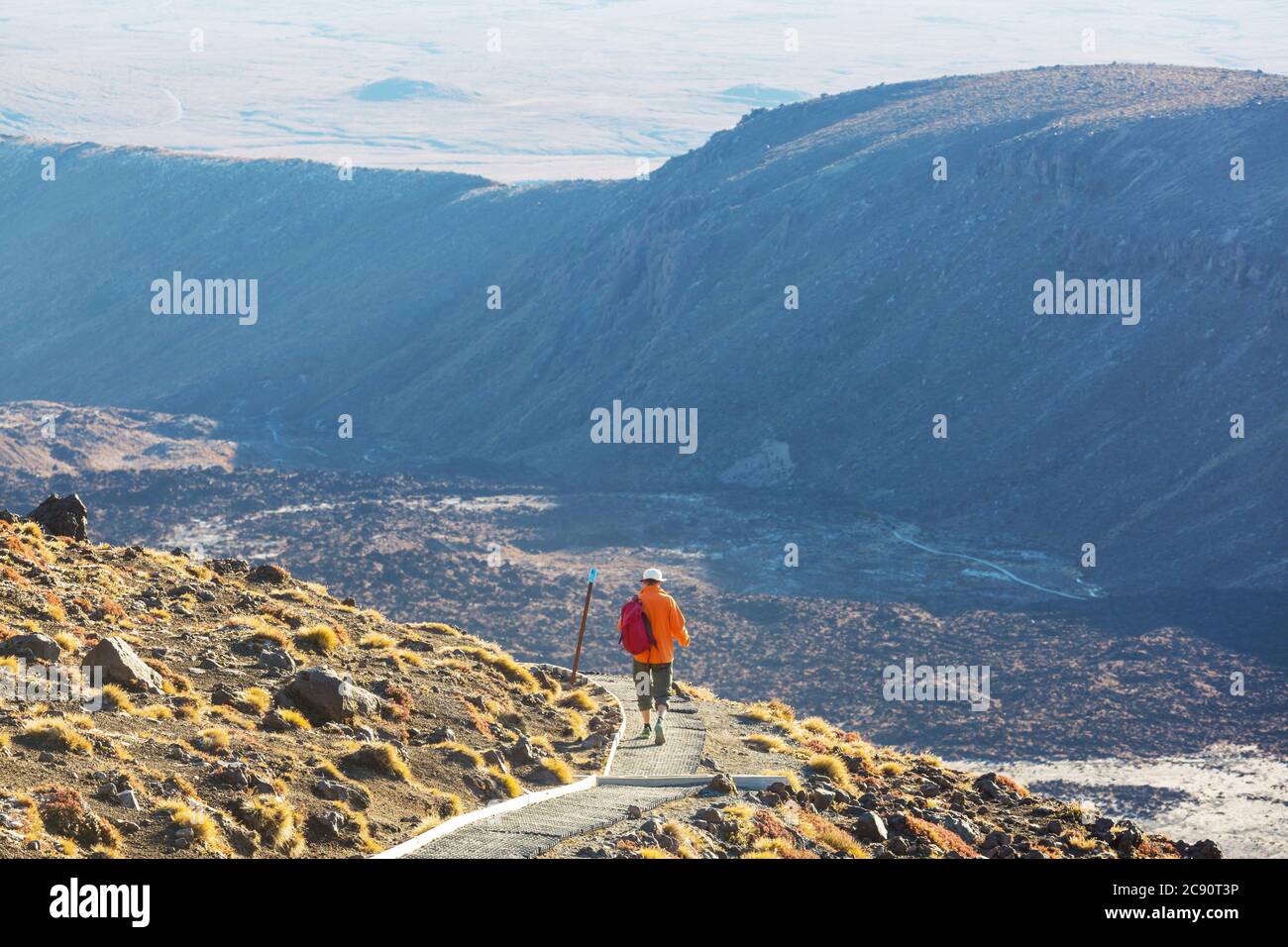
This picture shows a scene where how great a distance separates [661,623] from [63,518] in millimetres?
8306

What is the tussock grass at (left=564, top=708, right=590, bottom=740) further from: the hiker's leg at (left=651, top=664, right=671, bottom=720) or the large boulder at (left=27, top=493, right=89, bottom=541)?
the large boulder at (left=27, top=493, right=89, bottom=541)

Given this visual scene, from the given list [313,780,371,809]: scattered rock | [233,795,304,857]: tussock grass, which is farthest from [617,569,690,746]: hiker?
[233,795,304,857]: tussock grass

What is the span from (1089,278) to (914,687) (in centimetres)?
3268

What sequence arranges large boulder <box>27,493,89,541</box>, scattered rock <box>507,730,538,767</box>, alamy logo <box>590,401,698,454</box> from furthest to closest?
alamy logo <box>590,401,698,454</box> → large boulder <box>27,493,89,541</box> → scattered rock <box>507,730,538,767</box>

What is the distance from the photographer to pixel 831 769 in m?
17.3

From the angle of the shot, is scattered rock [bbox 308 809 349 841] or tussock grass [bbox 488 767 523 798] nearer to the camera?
scattered rock [bbox 308 809 349 841]

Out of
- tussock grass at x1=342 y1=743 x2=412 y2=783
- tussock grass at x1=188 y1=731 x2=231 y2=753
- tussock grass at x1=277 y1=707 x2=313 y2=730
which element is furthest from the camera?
tussock grass at x1=277 y1=707 x2=313 y2=730

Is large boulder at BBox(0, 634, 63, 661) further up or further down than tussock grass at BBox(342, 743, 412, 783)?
further up

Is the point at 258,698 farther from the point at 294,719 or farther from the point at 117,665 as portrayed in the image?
the point at 117,665

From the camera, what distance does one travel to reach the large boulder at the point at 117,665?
14.1 m

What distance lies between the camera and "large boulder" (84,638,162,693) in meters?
14.1
